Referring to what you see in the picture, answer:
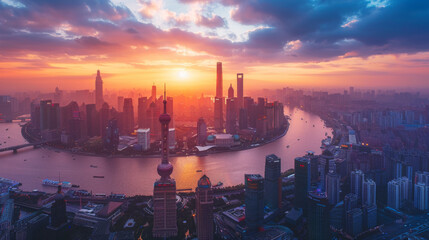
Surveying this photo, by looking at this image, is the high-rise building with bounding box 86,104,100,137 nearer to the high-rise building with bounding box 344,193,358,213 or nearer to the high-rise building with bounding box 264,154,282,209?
the high-rise building with bounding box 264,154,282,209

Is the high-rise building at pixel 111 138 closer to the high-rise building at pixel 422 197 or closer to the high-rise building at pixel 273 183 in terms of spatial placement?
the high-rise building at pixel 273 183

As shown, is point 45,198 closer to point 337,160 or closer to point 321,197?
point 321,197

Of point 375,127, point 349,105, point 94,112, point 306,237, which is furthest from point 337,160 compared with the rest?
point 349,105

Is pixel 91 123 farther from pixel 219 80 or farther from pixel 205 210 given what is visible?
pixel 219 80

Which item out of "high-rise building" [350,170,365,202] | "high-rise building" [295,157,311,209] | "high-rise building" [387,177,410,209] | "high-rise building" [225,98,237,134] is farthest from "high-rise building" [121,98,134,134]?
"high-rise building" [387,177,410,209]

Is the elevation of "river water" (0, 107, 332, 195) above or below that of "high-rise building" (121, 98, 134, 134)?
below

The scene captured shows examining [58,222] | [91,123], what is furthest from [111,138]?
[58,222]

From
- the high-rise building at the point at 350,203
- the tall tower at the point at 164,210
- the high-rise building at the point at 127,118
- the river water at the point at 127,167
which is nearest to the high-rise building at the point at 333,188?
the high-rise building at the point at 350,203
